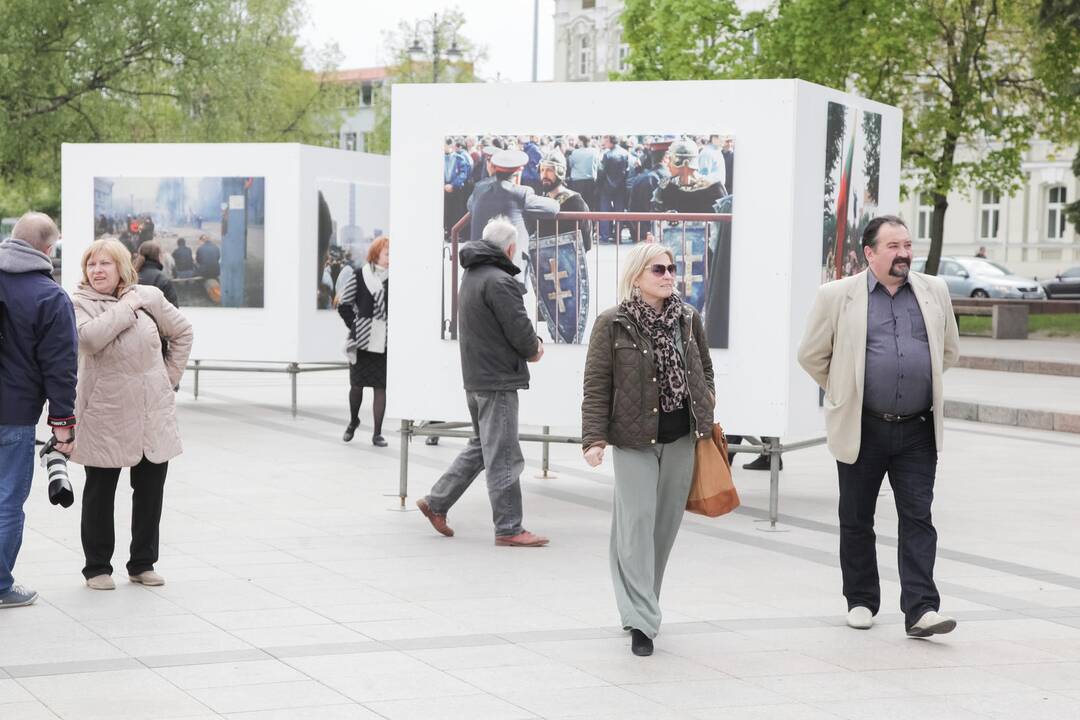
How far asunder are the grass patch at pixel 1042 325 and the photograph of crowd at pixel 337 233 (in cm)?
1676

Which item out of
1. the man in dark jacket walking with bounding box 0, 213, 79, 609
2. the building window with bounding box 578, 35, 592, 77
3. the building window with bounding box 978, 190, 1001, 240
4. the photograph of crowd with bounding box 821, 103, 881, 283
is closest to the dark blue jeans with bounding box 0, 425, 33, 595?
the man in dark jacket walking with bounding box 0, 213, 79, 609

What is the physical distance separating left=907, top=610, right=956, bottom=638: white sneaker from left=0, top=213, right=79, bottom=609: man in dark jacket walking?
3.79 metres

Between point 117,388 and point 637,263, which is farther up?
point 637,263

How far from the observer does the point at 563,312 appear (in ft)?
34.8

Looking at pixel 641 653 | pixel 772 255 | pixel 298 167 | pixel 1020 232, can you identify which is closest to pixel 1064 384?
pixel 298 167

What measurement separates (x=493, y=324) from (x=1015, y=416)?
9.93 meters

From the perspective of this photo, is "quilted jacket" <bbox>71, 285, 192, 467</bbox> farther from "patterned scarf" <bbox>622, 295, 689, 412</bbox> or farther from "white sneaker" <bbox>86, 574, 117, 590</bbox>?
"patterned scarf" <bbox>622, 295, 689, 412</bbox>

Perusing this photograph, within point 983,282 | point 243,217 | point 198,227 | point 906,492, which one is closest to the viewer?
point 906,492

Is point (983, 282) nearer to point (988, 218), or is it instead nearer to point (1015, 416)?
point (988, 218)

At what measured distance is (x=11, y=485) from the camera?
7.46 m

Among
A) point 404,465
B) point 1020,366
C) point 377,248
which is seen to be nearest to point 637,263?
point 404,465

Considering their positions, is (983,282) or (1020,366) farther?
(983,282)

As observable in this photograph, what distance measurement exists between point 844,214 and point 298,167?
747 centimetres

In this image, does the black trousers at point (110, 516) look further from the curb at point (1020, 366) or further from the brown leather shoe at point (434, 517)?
the curb at point (1020, 366)
